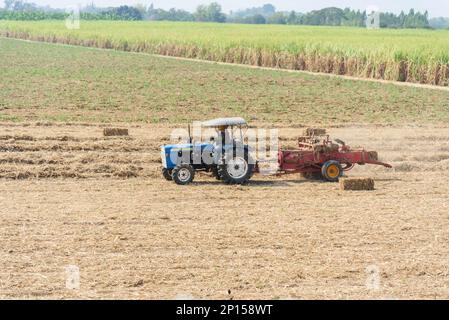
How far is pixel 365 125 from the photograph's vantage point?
74.4 feet

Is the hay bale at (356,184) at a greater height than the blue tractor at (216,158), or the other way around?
the blue tractor at (216,158)

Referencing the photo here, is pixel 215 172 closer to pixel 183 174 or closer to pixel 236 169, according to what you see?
pixel 236 169

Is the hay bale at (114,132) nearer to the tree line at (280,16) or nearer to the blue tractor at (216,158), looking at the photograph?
the blue tractor at (216,158)

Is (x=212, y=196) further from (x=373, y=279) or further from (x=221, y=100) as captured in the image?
(x=221, y=100)

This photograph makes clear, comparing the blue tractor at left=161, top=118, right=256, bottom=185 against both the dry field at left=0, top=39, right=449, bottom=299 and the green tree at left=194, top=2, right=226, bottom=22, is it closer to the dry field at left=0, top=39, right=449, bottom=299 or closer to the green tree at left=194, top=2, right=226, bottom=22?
the dry field at left=0, top=39, right=449, bottom=299

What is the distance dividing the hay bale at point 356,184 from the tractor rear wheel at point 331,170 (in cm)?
71

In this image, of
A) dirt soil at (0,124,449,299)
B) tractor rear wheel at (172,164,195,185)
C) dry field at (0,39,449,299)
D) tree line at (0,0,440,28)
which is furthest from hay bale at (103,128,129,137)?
tree line at (0,0,440,28)

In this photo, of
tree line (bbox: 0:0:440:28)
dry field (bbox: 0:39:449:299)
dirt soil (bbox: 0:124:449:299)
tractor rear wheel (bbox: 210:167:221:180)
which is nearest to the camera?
dirt soil (bbox: 0:124:449:299)

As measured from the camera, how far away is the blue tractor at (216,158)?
15188 mm

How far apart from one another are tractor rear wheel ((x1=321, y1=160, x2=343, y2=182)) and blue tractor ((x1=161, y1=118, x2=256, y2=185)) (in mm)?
1314

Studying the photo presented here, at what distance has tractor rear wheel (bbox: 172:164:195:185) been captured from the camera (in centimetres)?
1541

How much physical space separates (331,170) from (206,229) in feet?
14.6

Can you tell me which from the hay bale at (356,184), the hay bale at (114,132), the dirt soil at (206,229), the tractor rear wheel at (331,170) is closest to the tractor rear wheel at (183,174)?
the dirt soil at (206,229)

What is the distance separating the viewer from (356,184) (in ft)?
50.1
